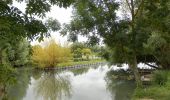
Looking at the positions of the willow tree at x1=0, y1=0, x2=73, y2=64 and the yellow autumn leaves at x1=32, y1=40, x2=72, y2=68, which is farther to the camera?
the yellow autumn leaves at x1=32, y1=40, x2=72, y2=68

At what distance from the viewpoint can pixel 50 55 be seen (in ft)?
122

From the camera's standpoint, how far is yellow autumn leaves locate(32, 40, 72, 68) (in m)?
36.8

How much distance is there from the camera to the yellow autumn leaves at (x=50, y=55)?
36.8 meters

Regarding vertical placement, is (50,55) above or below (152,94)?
above

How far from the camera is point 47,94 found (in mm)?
17297

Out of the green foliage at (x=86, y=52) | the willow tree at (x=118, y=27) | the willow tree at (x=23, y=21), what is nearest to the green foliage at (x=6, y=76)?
the willow tree at (x=23, y=21)

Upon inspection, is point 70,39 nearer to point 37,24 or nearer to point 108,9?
point 108,9

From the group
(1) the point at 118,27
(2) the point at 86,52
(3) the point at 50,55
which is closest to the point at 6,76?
(1) the point at 118,27

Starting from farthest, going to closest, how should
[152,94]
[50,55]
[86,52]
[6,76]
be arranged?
[86,52] < [50,55] < [152,94] < [6,76]

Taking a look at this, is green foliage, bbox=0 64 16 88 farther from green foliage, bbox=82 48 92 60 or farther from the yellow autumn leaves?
green foliage, bbox=82 48 92 60

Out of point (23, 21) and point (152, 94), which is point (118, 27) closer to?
point (152, 94)

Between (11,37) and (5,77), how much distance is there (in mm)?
348

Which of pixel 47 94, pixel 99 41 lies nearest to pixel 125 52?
pixel 99 41

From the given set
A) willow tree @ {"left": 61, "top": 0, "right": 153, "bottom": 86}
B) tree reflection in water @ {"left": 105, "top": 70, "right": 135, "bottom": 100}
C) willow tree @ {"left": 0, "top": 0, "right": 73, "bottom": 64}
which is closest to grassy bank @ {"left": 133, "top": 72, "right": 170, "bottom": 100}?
willow tree @ {"left": 61, "top": 0, "right": 153, "bottom": 86}
